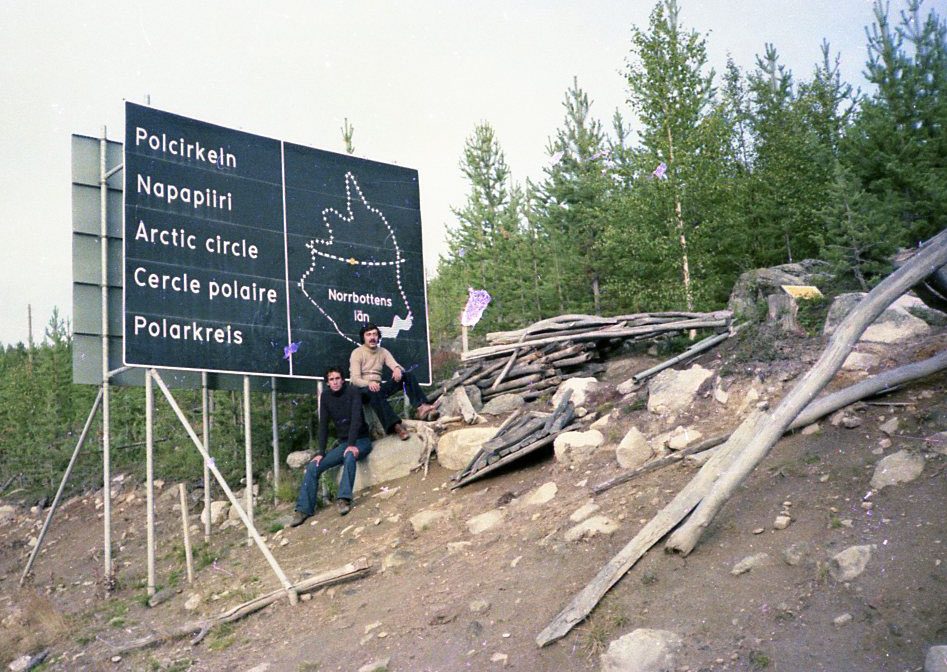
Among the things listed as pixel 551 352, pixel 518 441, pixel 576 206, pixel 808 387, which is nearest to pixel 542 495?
pixel 518 441

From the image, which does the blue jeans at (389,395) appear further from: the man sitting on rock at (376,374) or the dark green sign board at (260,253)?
the dark green sign board at (260,253)

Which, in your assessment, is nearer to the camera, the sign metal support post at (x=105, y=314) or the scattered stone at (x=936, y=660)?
the scattered stone at (x=936, y=660)

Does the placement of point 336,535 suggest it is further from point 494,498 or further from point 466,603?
point 466,603

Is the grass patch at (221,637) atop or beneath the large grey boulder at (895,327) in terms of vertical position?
beneath

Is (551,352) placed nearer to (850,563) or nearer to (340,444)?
(340,444)

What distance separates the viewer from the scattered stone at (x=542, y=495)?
980 centimetres

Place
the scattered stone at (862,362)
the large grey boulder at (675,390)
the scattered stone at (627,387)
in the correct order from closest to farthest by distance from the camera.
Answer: the scattered stone at (862,362)
the large grey boulder at (675,390)
the scattered stone at (627,387)

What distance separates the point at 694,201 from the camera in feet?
60.7

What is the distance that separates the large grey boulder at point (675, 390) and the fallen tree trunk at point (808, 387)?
3.18 meters

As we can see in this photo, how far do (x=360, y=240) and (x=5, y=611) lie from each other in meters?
7.45

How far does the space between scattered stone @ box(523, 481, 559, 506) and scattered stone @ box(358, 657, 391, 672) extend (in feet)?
10.1

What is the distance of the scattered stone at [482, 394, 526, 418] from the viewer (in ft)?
44.7

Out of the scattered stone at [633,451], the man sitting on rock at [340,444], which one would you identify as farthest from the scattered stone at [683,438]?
the man sitting on rock at [340,444]

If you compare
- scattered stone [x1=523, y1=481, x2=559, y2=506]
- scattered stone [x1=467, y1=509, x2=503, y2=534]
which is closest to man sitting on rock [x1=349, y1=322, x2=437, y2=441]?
scattered stone [x1=467, y1=509, x2=503, y2=534]
